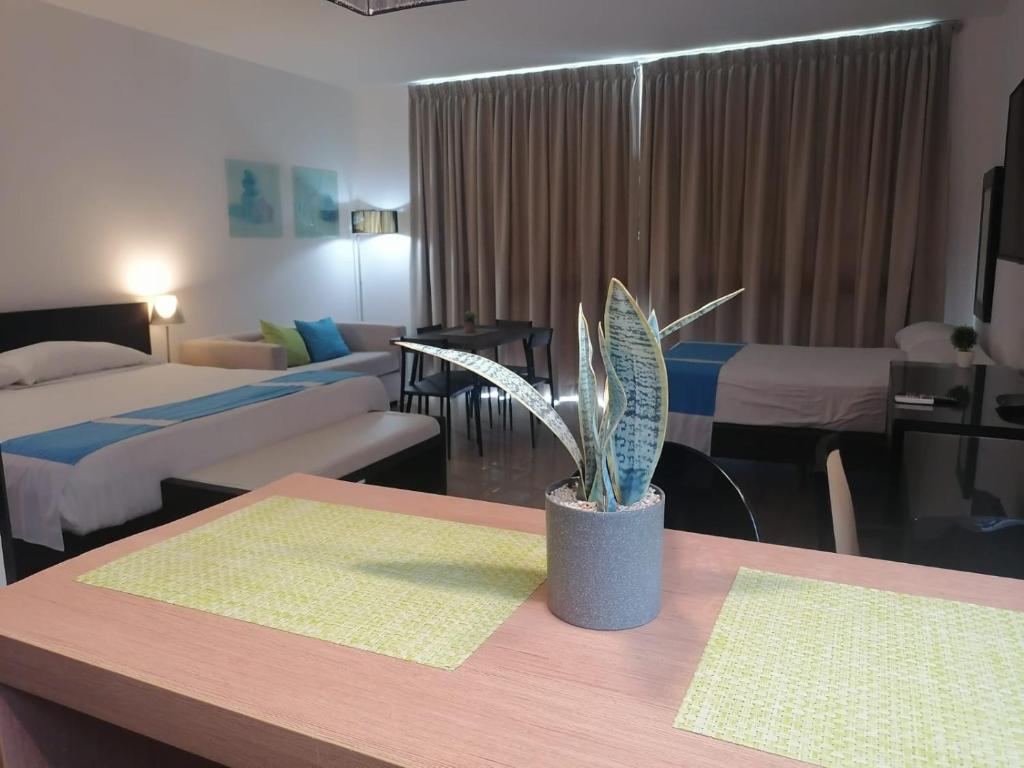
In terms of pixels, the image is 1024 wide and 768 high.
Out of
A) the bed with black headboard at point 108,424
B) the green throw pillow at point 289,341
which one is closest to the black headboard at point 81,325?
the bed with black headboard at point 108,424

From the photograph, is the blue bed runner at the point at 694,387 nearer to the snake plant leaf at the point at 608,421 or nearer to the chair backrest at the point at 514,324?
the chair backrest at the point at 514,324

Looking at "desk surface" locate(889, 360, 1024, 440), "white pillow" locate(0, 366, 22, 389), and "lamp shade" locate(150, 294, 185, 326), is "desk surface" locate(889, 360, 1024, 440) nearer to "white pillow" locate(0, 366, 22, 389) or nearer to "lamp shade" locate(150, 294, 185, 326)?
"white pillow" locate(0, 366, 22, 389)

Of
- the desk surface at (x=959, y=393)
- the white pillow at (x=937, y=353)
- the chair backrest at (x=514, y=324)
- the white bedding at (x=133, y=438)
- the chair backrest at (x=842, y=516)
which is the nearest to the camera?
the chair backrest at (x=842, y=516)

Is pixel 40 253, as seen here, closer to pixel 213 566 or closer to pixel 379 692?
pixel 213 566

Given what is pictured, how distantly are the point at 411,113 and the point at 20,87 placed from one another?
2928 millimetres

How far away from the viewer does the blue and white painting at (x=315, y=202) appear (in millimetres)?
6094

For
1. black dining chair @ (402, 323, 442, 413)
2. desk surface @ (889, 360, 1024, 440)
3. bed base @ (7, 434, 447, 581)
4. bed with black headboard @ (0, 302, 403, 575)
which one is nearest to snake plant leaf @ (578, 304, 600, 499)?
bed with black headboard @ (0, 302, 403, 575)

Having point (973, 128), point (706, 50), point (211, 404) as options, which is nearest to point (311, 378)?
point (211, 404)

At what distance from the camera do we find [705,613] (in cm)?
92

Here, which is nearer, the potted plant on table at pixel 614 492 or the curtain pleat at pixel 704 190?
the potted plant on table at pixel 614 492

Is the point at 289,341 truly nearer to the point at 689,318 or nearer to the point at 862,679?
the point at 689,318

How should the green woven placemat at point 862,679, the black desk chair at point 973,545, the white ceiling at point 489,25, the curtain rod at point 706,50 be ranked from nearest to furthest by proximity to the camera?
1. the green woven placemat at point 862,679
2. the black desk chair at point 973,545
3. the white ceiling at point 489,25
4. the curtain rod at point 706,50

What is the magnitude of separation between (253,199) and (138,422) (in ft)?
10.4

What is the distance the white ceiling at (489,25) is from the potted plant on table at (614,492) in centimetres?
379
